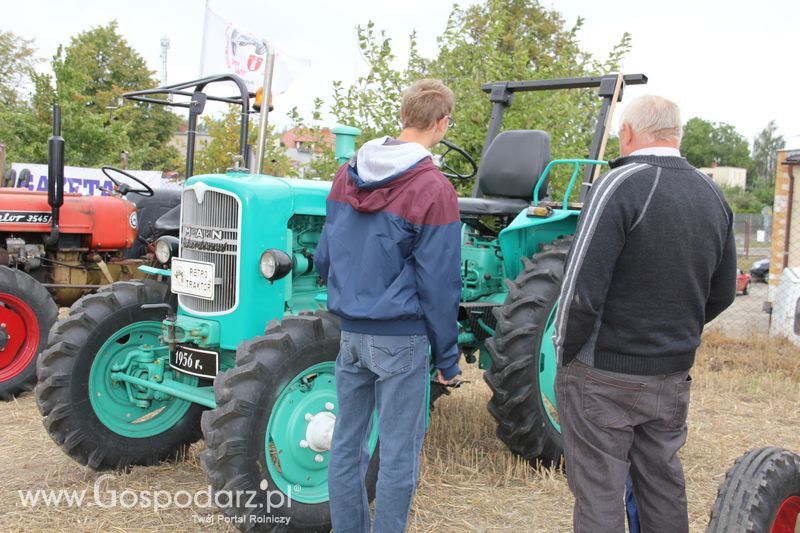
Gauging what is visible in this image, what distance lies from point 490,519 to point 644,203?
1963 millimetres

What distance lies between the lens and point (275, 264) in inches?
135

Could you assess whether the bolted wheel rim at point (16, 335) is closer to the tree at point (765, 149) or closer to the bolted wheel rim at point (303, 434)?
the bolted wheel rim at point (303, 434)

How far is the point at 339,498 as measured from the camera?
2.80 metres

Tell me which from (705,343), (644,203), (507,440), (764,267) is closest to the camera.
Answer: (644,203)

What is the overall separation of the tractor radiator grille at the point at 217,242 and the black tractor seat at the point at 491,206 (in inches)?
55.6

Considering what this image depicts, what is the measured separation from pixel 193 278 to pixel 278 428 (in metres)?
0.93

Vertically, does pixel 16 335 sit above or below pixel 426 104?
below

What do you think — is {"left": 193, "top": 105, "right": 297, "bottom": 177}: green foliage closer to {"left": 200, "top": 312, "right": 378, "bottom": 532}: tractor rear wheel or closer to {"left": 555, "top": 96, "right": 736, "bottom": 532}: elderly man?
{"left": 200, "top": 312, "right": 378, "bottom": 532}: tractor rear wheel

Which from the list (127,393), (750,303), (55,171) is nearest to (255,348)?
(127,393)

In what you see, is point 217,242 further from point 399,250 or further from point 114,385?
point 399,250

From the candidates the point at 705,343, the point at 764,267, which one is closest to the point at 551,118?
the point at 705,343

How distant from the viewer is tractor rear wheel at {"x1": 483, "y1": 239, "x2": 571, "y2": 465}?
4.01 m

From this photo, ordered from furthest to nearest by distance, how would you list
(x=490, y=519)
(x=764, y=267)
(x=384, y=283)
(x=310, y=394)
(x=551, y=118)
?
1. (x=764, y=267)
2. (x=551, y=118)
3. (x=490, y=519)
4. (x=310, y=394)
5. (x=384, y=283)

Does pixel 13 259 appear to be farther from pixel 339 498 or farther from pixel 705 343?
pixel 705 343
